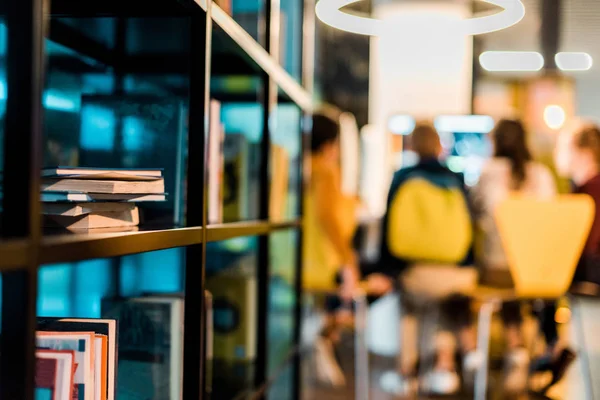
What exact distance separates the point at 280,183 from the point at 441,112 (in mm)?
2990

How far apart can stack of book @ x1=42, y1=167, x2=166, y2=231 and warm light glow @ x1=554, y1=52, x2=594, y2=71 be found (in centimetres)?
715

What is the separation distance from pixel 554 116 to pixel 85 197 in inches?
268

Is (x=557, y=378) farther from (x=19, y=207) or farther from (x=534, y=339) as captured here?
(x=19, y=207)

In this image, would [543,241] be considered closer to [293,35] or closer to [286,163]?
[286,163]

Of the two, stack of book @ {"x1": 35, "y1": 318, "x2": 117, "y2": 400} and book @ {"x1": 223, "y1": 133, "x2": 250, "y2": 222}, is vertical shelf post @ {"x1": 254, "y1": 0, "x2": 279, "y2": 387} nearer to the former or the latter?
book @ {"x1": 223, "y1": 133, "x2": 250, "y2": 222}

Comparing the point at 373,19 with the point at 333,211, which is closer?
the point at 373,19

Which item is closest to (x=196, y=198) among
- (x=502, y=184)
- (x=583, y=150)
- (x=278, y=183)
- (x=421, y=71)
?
(x=278, y=183)

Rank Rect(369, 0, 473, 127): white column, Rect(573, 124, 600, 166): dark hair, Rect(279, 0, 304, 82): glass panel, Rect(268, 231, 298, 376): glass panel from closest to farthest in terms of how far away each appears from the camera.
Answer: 1. Rect(268, 231, 298, 376): glass panel
2. Rect(279, 0, 304, 82): glass panel
3. Rect(573, 124, 600, 166): dark hair
4. Rect(369, 0, 473, 127): white column

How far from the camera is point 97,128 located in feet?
4.86

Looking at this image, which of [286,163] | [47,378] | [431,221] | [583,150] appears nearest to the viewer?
[47,378]

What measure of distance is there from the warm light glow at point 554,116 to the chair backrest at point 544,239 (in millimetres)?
4029

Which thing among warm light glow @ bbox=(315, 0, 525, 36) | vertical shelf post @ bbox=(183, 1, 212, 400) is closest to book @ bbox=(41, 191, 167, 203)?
vertical shelf post @ bbox=(183, 1, 212, 400)

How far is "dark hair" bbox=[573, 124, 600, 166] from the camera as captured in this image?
3.76 metres

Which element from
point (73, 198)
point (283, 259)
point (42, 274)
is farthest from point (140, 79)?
point (283, 259)
